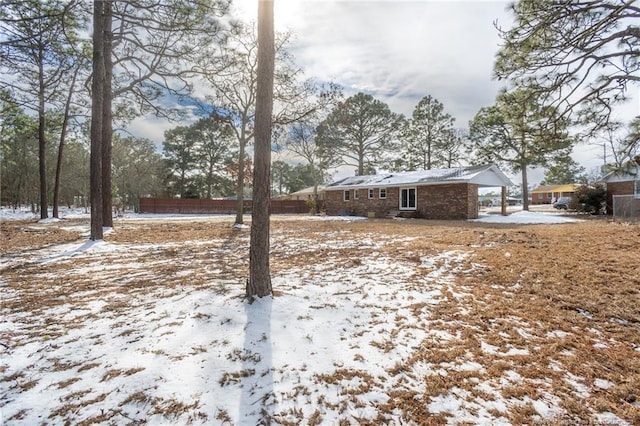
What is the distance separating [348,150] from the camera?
28594mm

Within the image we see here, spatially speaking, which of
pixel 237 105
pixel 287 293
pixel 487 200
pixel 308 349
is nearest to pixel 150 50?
pixel 237 105

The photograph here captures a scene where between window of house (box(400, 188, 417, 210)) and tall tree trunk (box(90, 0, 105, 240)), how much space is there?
15420 mm

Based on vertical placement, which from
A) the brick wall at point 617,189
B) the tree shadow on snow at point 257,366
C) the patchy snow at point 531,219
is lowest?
the tree shadow on snow at point 257,366

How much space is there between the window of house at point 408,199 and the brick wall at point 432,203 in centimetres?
23

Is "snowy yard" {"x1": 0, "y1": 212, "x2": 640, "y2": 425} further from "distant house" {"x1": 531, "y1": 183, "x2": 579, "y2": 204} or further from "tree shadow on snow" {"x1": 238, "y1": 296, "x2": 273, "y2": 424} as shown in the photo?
"distant house" {"x1": 531, "y1": 183, "x2": 579, "y2": 204}

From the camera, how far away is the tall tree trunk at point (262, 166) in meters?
3.26

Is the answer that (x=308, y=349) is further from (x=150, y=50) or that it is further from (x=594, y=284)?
(x=150, y=50)

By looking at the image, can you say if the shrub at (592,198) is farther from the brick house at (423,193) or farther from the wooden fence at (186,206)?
the wooden fence at (186,206)

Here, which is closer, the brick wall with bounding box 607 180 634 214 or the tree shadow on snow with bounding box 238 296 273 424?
the tree shadow on snow with bounding box 238 296 273 424

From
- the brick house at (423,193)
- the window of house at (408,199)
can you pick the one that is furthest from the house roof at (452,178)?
the window of house at (408,199)

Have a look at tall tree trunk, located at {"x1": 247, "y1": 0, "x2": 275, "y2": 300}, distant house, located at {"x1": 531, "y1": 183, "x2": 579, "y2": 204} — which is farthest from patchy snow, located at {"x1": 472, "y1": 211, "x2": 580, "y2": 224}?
distant house, located at {"x1": 531, "y1": 183, "x2": 579, "y2": 204}

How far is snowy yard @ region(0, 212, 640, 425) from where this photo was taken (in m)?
1.78

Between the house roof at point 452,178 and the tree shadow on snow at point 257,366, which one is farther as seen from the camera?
the house roof at point 452,178

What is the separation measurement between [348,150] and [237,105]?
1736 cm
